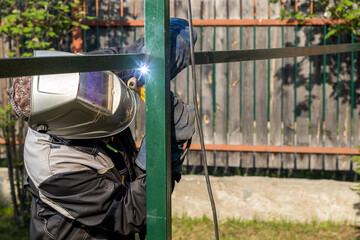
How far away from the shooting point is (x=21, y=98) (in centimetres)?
196

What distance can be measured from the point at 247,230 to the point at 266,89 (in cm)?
148

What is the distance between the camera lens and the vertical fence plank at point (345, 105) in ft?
17.3

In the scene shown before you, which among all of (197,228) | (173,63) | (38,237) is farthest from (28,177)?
(197,228)

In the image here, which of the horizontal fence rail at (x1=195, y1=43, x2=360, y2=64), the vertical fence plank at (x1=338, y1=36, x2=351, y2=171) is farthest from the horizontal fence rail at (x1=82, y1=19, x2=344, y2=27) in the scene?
the horizontal fence rail at (x1=195, y1=43, x2=360, y2=64)

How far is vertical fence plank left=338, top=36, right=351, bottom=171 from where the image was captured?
208 inches

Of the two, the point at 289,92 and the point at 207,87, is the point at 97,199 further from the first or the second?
the point at 289,92

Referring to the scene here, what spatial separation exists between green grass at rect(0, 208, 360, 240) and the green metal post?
330 cm

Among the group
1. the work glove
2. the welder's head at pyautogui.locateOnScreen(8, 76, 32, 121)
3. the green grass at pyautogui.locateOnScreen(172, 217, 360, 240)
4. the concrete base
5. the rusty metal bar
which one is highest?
the welder's head at pyautogui.locateOnScreen(8, 76, 32, 121)

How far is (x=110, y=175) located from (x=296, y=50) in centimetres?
106

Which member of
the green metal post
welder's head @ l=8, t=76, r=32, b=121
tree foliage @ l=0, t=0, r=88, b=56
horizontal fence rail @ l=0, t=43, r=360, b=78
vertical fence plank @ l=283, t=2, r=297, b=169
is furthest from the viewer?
vertical fence plank @ l=283, t=2, r=297, b=169

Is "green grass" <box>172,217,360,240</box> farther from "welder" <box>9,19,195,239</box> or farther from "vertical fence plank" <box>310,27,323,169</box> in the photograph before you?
"welder" <box>9,19,195,239</box>

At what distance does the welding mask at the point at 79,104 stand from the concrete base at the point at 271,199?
3.22 metres

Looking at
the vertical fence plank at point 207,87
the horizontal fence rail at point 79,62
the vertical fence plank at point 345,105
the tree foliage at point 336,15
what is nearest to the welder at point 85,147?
the horizontal fence rail at point 79,62

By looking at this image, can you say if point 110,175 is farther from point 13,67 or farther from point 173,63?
point 13,67
